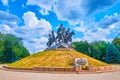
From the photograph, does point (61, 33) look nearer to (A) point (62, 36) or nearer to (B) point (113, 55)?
(A) point (62, 36)

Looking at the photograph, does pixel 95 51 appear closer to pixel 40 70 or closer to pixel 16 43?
pixel 16 43

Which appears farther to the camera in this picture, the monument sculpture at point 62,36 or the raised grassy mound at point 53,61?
the monument sculpture at point 62,36

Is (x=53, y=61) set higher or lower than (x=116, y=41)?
lower

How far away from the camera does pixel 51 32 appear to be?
78.8m

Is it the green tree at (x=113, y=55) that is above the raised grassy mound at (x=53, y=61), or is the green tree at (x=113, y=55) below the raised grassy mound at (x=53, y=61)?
above

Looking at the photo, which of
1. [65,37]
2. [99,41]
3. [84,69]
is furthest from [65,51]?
[99,41]

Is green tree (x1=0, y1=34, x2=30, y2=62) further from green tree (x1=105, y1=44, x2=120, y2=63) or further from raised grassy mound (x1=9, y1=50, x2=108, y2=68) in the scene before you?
raised grassy mound (x1=9, y1=50, x2=108, y2=68)

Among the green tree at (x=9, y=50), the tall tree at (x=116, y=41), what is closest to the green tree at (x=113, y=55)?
the tall tree at (x=116, y=41)

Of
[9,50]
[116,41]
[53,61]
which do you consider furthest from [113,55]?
[53,61]

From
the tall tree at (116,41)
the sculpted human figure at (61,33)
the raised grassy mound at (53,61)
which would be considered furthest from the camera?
the tall tree at (116,41)

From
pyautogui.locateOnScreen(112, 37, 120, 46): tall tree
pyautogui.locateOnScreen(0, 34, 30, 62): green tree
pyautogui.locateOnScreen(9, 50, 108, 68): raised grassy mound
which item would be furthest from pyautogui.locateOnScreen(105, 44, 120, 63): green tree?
pyautogui.locateOnScreen(0, 34, 30, 62): green tree

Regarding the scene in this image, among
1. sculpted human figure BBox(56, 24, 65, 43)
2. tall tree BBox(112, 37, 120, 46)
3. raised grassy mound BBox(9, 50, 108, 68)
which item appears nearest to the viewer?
raised grassy mound BBox(9, 50, 108, 68)

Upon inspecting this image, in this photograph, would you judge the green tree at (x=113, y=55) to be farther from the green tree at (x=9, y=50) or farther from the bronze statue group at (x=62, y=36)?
the green tree at (x=9, y=50)

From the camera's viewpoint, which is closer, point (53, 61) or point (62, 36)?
point (53, 61)
